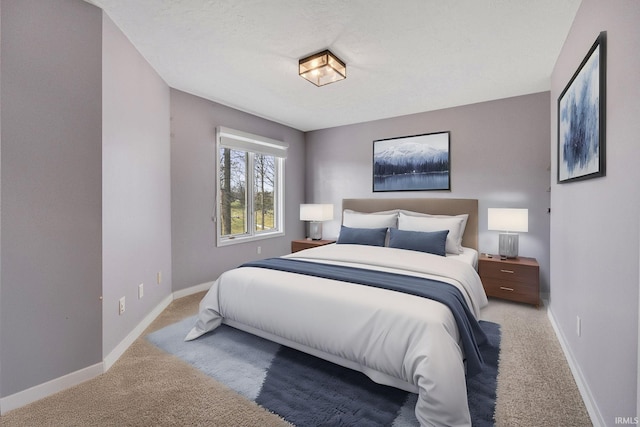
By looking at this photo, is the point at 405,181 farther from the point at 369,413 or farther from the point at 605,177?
the point at 369,413

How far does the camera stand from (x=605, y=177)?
1393 mm

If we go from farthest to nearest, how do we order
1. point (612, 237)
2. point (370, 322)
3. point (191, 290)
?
point (191, 290) → point (370, 322) → point (612, 237)

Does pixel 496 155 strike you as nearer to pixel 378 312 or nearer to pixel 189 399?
pixel 378 312

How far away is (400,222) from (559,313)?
1.76 meters

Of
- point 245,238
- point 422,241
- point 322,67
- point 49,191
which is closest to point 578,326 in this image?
point 422,241

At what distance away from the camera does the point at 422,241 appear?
3.11m

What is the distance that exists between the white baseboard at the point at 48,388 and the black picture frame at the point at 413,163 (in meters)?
3.78

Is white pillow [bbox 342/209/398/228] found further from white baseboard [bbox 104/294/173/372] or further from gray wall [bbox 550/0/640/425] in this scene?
white baseboard [bbox 104/294/173/372]

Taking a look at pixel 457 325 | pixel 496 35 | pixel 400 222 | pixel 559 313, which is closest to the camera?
pixel 457 325

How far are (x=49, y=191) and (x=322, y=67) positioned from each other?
7.13 feet

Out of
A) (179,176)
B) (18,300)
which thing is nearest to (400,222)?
(179,176)

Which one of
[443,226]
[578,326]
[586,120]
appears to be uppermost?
[586,120]

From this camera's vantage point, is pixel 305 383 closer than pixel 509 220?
Yes

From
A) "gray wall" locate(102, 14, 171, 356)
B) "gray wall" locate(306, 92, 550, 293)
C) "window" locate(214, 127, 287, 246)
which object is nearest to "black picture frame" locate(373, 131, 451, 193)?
"gray wall" locate(306, 92, 550, 293)
